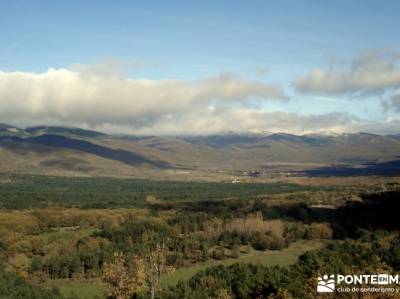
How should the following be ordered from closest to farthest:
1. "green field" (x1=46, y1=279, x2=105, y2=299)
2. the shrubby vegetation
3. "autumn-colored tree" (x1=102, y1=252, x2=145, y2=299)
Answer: "autumn-colored tree" (x1=102, y1=252, x2=145, y2=299), the shrubby vegetation, "green field" (x1=46, y1=279, x2=105, y2=299)

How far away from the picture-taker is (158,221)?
139m

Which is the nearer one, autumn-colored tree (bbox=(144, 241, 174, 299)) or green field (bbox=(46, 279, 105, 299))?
autumn-colored tree (bbox=(144, 241, 174, 299))

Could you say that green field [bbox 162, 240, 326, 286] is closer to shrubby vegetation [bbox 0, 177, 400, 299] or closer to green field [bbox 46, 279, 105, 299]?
shrubby vegetation [bbox 0, 177, 400, 299]

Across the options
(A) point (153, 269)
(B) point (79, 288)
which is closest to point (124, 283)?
(A) point (153, 269)

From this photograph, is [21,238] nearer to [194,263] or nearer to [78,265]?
[78,265]

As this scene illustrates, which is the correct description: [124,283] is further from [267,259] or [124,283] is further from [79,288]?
[267,259]

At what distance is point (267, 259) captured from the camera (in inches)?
4277

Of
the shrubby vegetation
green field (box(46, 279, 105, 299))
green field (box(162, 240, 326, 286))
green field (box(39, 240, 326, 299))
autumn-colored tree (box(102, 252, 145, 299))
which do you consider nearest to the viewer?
autumn-colored tree (box(102, 252, 145, 299))

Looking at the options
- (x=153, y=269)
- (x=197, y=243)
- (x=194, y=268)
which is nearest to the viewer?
(x=153, y=269)

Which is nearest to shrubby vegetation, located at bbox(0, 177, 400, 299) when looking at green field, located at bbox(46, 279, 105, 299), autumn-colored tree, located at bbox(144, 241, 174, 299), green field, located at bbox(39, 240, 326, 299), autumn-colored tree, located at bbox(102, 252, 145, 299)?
autumn-colored tree, located at bbox(102, 252, 145, 299)

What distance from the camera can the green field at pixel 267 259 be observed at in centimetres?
9462

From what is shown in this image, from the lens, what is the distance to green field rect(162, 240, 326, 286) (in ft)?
310

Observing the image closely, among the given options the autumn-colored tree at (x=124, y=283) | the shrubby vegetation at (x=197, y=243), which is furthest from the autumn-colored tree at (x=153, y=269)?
the autumn-colored tree at (x=124, y=283)

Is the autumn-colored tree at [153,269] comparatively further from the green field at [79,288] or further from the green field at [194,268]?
the green field at [79,288]
